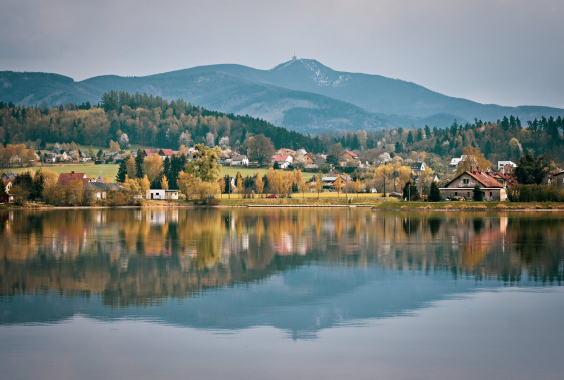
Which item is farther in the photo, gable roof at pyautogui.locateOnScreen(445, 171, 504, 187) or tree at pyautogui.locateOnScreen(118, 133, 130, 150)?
tree at pyautogui.locateOnScreen(118, 133, 130, 150)

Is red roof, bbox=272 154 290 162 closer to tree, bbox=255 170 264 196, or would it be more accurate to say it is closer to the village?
the village

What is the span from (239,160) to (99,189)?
6651 cm

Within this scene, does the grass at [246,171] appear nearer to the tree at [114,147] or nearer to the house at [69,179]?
the house at [69,179]

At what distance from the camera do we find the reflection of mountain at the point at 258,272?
15.1 meters

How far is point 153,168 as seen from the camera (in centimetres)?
10738

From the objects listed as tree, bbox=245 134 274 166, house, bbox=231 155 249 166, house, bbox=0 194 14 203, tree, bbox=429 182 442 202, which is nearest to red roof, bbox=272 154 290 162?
tree, bbox=245 134 274 166

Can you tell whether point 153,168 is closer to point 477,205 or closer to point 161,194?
point 161,194

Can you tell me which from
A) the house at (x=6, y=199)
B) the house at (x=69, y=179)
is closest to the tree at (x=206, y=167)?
the house at (x=69, y=179)

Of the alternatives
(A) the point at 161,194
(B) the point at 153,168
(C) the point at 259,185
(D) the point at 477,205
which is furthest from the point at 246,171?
(D) the point at 477,205

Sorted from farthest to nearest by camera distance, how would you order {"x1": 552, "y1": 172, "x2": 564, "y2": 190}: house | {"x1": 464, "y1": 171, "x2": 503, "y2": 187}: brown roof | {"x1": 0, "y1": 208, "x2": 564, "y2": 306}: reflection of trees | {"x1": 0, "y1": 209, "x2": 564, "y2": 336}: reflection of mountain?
{"x1": 552, "y1": 172, "x2": 564, "y2": 190}: house → {"x1": 464, "y1": 171, "x2": 503, "y2": 187}: brown roof → {"x1": 0, "y1": 208, "x2": 564, "y2": 306}: reflection of trees → {"x1": 0, "y1": 209, "x2": 564, "y2": 336}: reflection of mountain

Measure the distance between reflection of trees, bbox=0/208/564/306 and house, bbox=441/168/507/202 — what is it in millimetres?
34308

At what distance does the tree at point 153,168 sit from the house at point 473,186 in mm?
54870

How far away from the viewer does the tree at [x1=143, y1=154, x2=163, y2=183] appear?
10667cm

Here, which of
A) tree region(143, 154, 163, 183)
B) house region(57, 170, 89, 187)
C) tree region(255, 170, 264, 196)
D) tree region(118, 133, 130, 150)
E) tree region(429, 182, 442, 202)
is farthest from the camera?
tree region(118, 133, 130, 150)
